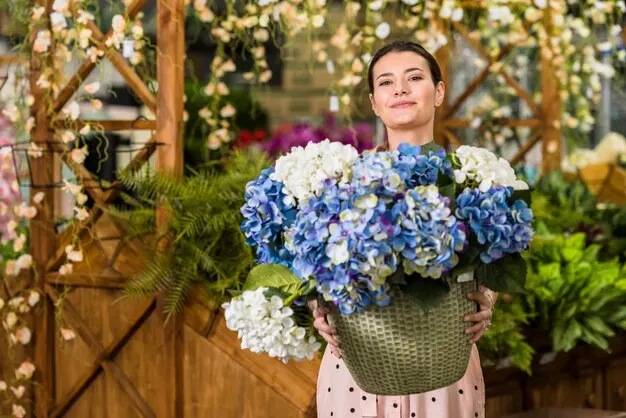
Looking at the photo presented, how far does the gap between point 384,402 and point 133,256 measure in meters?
1.45

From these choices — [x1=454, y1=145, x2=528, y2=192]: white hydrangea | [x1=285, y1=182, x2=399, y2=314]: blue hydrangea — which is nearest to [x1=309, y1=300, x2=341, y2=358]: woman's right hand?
[x1=285, y1=182, x2=399, y2=314]: blue hydrangea

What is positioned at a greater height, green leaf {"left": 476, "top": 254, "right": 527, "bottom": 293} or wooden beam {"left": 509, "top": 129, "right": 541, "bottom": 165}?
wooden beam {"left": 509, "top": 129, "right": 541, "bottom": 165}

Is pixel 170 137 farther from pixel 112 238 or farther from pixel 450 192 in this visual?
pixel 450 192

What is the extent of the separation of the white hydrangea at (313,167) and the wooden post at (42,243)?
1877 mm

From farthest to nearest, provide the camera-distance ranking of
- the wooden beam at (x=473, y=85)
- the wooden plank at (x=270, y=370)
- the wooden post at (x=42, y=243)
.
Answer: the wooden beam at (x=473, y=85), the wooden post at (x=42, y=243), the wooden plank at (x=270, y=370)

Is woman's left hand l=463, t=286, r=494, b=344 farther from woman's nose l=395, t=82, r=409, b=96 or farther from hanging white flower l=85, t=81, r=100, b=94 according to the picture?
hanging white flower l=85, t=81, r=100, b=94

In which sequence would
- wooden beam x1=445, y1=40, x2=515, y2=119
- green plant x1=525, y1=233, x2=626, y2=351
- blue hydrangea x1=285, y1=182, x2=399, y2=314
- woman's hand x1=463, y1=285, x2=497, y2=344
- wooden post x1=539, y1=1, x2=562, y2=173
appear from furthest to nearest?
wooden post x1=539, y1=1, x2=562, y2=173, wooden beam x1=445, y1=40, x2=515, y2=119, green plant x1=525, y1=233, x2=626, y2=351, woman's hand x1=463, y1=285, x2=497, y2=344, blue hydrangea x1=285, y1=182, x2=399, y2=314

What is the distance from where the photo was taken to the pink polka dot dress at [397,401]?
108 inches

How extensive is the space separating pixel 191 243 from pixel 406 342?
4.95 ft

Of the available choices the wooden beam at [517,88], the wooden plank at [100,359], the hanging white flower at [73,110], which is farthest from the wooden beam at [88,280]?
the wooden beam at [517,88]

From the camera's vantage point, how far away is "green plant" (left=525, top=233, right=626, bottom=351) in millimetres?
4320

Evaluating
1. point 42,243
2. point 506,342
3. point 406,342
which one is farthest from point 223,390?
point 406,342

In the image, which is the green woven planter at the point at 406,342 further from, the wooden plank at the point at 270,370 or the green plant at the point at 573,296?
the green plant at the point at 573,296

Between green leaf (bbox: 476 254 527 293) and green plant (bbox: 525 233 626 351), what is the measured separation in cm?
186
